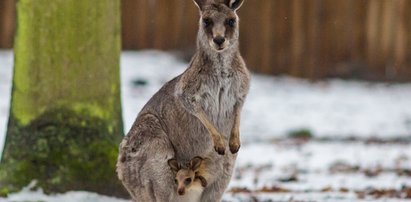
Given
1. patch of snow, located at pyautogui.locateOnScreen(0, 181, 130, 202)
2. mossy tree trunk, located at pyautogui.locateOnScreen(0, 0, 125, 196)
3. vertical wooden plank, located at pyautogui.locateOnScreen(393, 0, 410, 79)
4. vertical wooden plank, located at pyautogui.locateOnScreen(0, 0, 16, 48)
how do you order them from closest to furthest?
patch of snow, located at pyautogui.locateOnScreen(0, 181, 130, 202) → mossy tree trunk, located at pyautogui.locateOnScreen(0, 0, 125, 196) → vertical wooden plank, located at pyautogui.locateOnScreen(0, 0, 16, 48) → vertical wooden plank, located at pyautogui.locateOnScreen(393, 0, 410, 79)

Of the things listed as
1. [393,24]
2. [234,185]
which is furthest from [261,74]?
[234,185]

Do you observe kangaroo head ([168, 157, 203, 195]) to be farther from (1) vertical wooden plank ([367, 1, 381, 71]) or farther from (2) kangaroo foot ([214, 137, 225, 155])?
(1) vertical wooden plank ([367, 1, 381, 71])

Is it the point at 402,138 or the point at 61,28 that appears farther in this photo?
the point at 402,138

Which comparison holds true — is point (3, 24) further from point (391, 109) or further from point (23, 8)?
point (23, 8)

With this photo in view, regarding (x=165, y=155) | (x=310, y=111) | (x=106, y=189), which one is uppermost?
(x=165, y=155)

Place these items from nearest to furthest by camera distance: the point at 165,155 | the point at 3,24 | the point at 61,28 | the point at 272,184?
the point at 165,155
the point at 61,28
the point at 272,184
the point at 3,24

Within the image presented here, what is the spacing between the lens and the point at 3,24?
64.3ft

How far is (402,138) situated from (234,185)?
4.51 metres

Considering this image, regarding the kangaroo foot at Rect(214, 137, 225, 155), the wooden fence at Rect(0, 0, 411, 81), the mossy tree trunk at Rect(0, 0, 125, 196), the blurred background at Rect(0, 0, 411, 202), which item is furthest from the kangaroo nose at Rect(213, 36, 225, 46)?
the wooden fence at Rect(0, 0, 411, 81)

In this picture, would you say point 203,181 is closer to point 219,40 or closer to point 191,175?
point 191,175

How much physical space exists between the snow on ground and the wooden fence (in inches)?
12.1

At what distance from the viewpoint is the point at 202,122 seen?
813 centimetres

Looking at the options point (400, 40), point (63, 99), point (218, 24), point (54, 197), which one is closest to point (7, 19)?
point (400, 40)

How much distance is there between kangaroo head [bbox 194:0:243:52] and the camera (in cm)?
793
